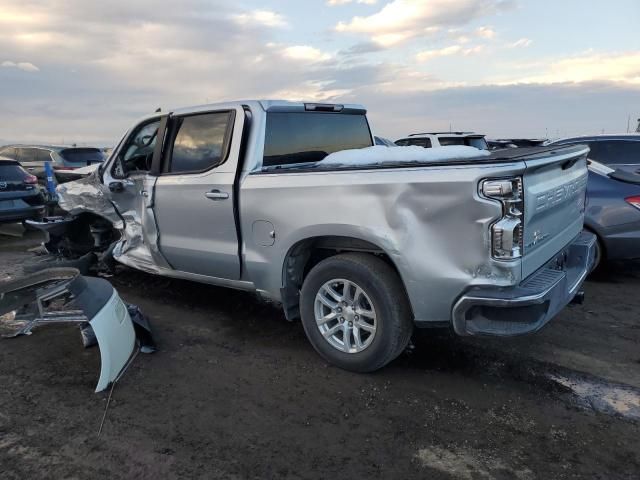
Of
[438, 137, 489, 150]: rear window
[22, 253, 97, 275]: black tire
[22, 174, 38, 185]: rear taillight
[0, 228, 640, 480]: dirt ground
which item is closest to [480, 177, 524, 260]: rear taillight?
[0, 228, 640, 480]: dirt ground

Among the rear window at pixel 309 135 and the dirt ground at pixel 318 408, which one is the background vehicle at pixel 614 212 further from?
the rear window at pixel 309 135

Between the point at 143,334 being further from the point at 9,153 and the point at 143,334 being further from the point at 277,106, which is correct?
the point at 9,153

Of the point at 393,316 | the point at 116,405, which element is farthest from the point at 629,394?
the point at 116,405

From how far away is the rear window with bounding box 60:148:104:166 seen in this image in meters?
13.4

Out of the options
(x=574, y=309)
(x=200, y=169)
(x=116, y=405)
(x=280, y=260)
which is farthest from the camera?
(x=574, y=309)

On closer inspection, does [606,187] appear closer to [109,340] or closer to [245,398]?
[245,398]

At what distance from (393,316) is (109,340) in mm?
1927

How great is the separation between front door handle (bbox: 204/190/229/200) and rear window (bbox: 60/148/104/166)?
35.1 feet

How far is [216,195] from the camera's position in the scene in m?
4.11

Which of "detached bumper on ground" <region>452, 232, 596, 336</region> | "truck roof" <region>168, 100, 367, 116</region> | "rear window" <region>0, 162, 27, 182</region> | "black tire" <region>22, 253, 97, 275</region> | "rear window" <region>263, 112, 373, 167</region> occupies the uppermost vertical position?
"truck roof" <region>168, 100, 367, 116</region>

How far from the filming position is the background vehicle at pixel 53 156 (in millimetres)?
13180

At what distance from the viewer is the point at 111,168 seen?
5.23 m

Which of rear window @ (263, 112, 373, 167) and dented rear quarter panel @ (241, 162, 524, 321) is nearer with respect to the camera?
dented rear quarter panel @ (241, 162, 524, 321)

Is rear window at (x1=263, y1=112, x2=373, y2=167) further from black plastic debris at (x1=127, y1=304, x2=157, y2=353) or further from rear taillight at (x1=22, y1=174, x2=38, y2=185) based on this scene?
rear taillight at (x1=22, y1=174, x2=38, y2=185)
